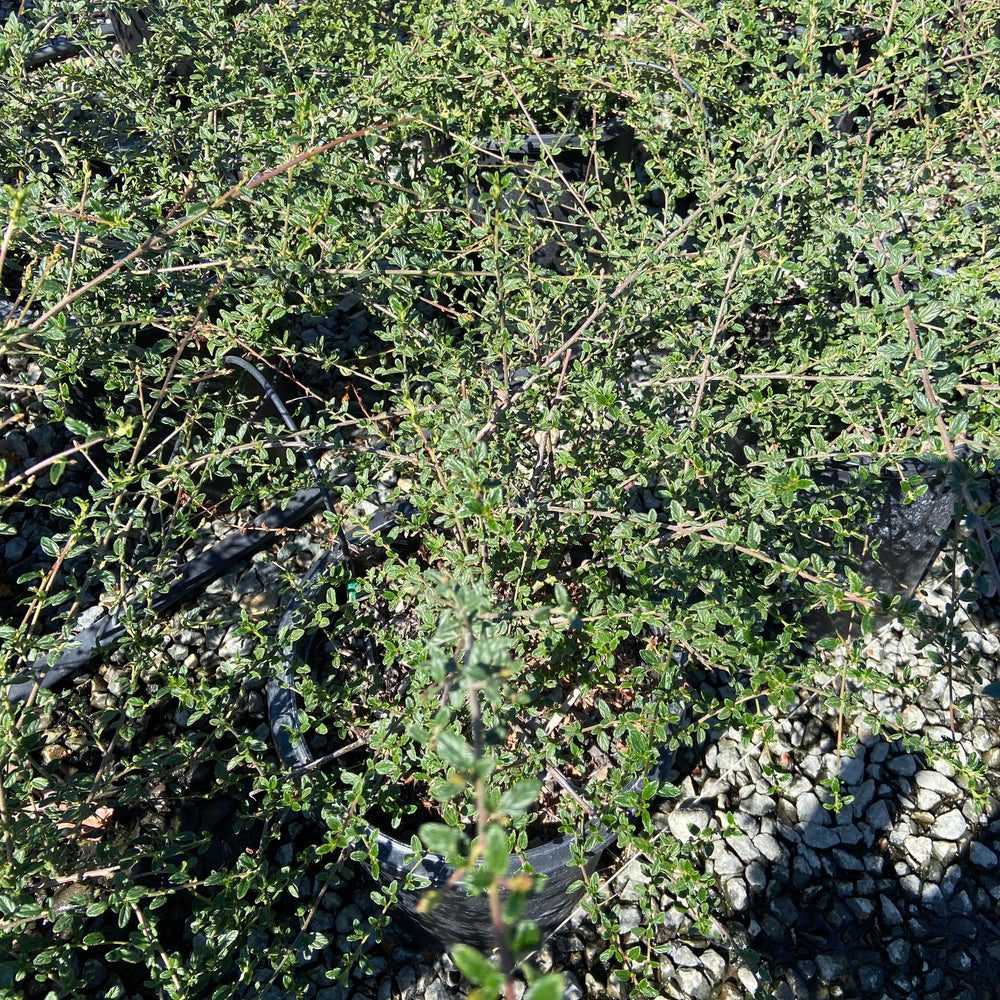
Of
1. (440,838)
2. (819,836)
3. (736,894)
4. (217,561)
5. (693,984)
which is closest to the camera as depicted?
(440,838)

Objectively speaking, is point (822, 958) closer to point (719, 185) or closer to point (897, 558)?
point (897, 558)

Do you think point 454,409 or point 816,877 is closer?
point 454,409

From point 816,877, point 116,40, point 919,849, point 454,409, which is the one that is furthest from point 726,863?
point 116,40

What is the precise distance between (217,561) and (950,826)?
2.43m

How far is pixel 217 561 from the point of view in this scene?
279 cm

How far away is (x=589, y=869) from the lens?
6.51ft

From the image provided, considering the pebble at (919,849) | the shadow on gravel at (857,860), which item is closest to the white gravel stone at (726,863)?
the shadow on gravel at (857,860)

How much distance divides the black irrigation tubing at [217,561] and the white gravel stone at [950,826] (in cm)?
187

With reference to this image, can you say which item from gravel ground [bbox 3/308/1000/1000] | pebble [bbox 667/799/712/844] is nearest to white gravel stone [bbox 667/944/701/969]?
gravel ground [bbox 3/308/1000/1000]

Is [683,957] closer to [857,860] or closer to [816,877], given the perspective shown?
[816,877]

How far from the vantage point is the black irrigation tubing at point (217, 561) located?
7.69 ft

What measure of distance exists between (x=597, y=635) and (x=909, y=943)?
53.7 inches

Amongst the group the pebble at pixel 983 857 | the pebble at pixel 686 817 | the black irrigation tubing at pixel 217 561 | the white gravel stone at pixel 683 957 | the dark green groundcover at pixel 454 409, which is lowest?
the pebble at pixel 983 857

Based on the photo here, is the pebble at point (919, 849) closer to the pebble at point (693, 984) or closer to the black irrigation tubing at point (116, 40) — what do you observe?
the pebble at point (693, 984)
